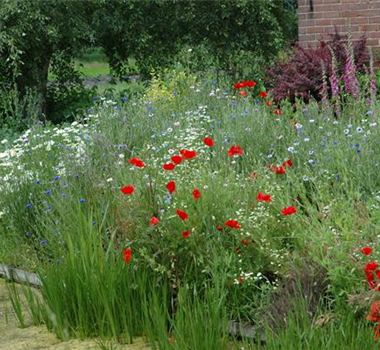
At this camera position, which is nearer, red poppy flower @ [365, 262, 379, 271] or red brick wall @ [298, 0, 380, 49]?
red poppy flower @ [365, 262, 379, 271]

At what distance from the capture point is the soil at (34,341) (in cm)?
516

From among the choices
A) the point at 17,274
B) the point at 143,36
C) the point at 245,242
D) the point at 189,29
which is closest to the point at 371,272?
the point at 245,242

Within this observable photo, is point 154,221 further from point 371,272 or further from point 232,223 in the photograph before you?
point 371,272

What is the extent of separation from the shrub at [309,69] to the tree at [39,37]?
3236mm

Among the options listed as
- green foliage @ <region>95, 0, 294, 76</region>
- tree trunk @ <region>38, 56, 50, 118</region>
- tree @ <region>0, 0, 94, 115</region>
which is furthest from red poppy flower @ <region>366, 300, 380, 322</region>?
tree trunk @ <region>38, 56, 50, 118</region>

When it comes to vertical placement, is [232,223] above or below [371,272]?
above

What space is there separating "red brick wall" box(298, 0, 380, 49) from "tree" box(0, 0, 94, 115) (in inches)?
129

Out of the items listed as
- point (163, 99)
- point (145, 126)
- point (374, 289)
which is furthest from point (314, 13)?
point (374, 289)

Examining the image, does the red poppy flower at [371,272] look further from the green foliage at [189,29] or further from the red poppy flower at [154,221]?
the green foliage at [189,29]

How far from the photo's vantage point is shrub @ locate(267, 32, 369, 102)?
1128cm

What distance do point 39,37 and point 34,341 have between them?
8.76 meters

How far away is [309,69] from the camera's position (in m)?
11.4

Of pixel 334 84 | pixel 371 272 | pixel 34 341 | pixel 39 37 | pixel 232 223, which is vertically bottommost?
pixel 34 341

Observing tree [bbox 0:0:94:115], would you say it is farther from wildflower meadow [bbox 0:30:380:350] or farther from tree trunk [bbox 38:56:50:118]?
wildflower meadow [bbox 0:30:380:350]
